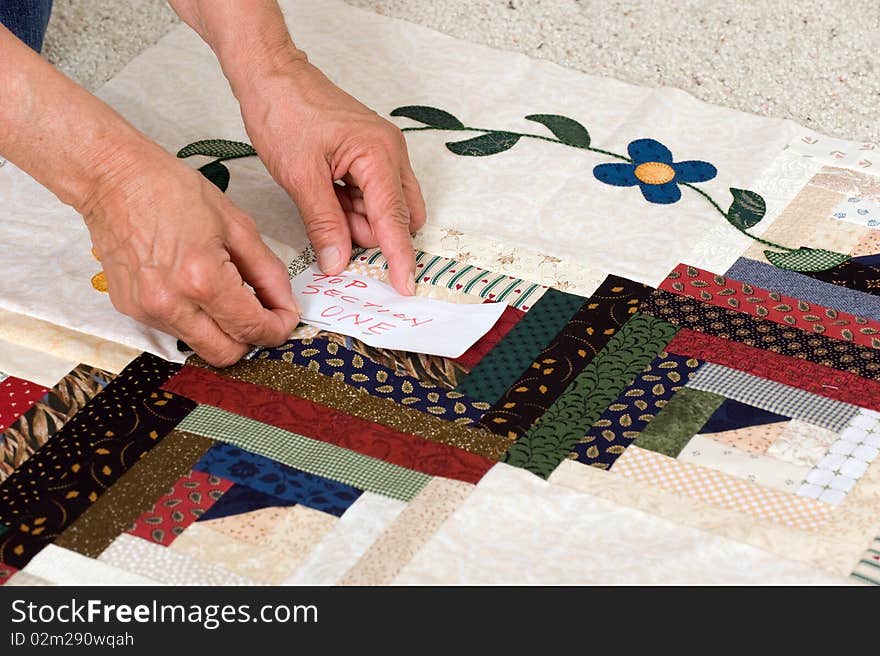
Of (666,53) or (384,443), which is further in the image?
(666,53)

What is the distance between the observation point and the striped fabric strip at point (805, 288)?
110cm

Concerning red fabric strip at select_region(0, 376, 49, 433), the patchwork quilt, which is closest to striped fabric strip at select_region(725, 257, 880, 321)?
the patchwork quilt

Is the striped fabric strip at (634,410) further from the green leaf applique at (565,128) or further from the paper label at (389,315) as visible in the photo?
the green leaf applique at (565,128)

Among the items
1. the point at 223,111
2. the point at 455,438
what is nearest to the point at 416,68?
the point at 223,111

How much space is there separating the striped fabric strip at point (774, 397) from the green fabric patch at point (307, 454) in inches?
10.3

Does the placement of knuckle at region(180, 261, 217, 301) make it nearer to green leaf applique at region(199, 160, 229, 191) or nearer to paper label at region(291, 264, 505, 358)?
paper label at region(291, 264, 505, 358)

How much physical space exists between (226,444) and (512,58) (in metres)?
0.76

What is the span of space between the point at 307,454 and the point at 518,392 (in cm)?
19

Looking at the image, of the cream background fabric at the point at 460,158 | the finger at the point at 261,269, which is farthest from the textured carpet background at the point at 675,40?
the finger at the point at 261,269

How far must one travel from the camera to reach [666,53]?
1.55m

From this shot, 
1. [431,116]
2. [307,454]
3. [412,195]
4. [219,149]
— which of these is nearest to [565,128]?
[431,116]

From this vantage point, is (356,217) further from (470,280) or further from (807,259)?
(807,259)
